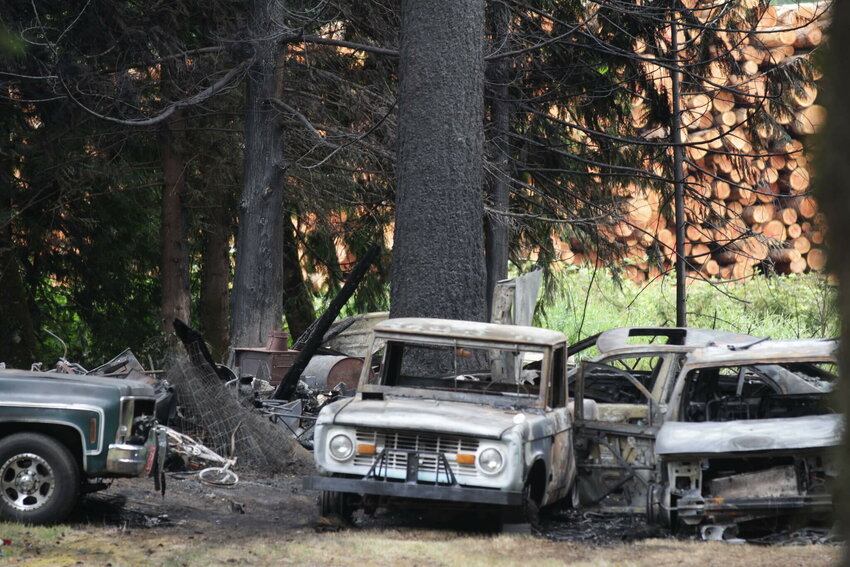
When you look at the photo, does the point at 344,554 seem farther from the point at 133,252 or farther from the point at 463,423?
the point at 133,252

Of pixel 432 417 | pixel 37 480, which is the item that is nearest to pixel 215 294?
pixel 37 480

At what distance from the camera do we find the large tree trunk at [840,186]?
6.29 ft

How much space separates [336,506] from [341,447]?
65cm

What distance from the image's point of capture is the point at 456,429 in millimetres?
7664

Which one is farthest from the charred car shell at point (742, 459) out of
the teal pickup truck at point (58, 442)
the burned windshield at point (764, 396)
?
the teal pickup truck at point (58, 442)

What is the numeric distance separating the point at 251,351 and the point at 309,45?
551 centimetres

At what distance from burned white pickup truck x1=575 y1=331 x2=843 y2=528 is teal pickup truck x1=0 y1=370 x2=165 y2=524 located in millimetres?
3820

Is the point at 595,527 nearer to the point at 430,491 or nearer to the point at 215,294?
the point at 430,491

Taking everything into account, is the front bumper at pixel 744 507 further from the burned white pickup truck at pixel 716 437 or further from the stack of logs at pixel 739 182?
the stack of logs at pixel 739 182

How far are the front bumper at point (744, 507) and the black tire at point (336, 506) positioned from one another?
2561mm

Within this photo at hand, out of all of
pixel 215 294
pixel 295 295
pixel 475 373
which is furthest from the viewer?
pixel 295 295

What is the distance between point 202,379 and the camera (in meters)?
11.9

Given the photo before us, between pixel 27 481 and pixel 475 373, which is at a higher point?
pixel 475 373

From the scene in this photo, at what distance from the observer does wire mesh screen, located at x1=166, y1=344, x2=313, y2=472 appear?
11.4 meters
